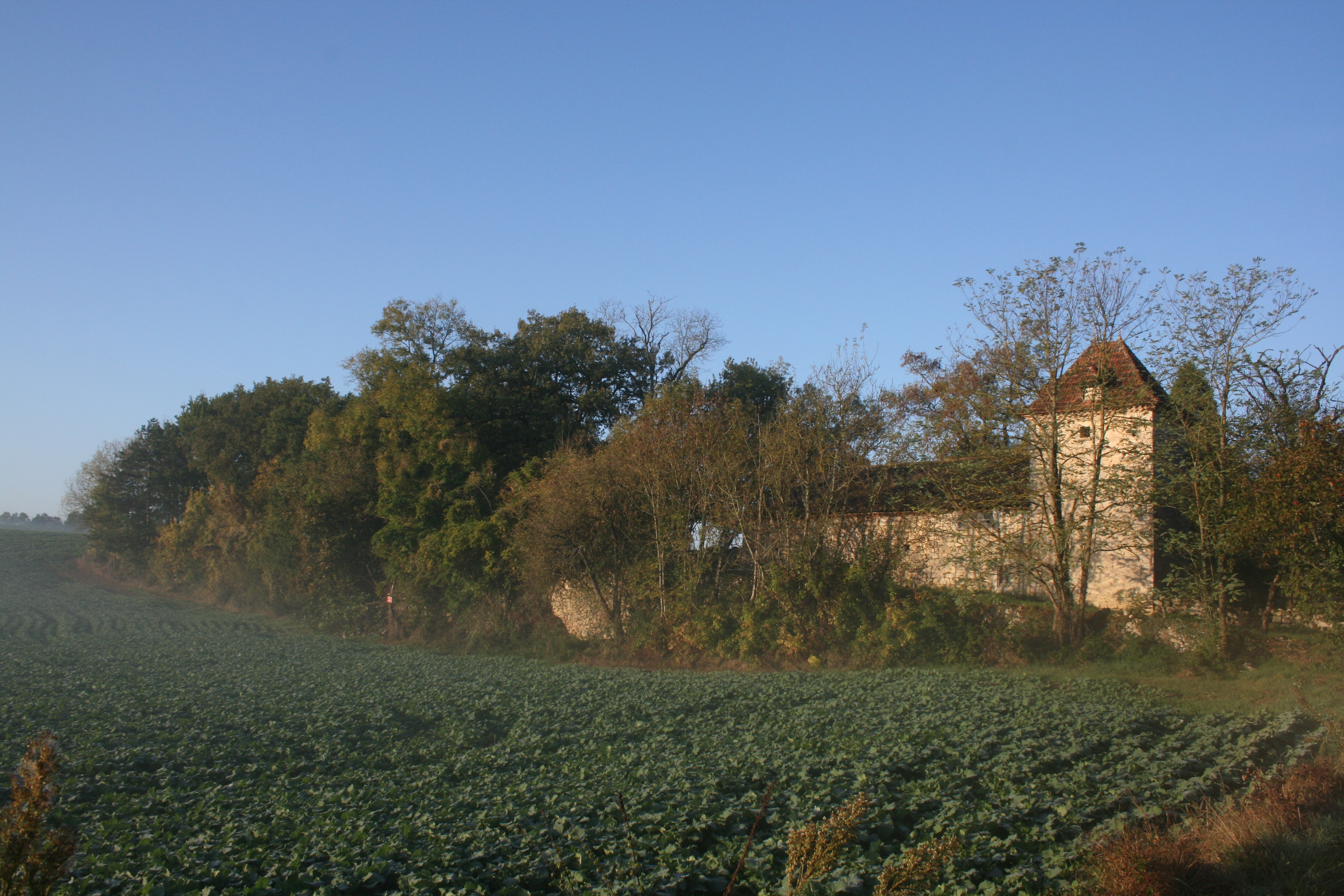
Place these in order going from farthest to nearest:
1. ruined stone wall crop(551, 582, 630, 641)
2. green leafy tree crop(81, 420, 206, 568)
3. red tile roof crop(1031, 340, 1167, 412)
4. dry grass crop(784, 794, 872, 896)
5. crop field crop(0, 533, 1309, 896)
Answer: green leafy tree crop(81, 420, 206, 568)
ruined stone wall crop(551, 582, 630, 641)
red tile roof crop(1031, 340, 1167, 412)
crop field crop(0, 533, 1309, 896)
dry grass crop(784, 794, 872, 896)

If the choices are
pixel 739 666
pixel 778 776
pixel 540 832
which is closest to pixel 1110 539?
pixel 739 666

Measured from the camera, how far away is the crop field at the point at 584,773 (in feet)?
21.0

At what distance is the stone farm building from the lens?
1898 centimetres

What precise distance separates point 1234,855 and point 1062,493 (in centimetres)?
1551

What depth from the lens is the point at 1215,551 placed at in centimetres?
1702

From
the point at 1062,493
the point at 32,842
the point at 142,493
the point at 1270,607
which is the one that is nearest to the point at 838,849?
the point at 32,842

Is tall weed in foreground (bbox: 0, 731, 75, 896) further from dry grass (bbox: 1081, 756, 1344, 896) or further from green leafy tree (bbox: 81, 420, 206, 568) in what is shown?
green leafy tree (bbox: 81, 420, 206, 568)

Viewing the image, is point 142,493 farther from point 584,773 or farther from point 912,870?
point 912,870

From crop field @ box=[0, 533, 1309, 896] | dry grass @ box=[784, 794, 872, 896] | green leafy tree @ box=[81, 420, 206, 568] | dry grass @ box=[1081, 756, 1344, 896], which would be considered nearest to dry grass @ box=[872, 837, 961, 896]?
dry grass @ box=[784, 794, 872, 896]

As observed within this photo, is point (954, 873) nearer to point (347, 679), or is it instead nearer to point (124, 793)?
point (124, 793)

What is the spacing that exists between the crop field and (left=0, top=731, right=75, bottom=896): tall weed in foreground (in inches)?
110

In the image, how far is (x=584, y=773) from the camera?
970 cm

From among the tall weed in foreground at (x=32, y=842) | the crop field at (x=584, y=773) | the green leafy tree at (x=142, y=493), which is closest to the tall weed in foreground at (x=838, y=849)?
the crop field at (x=584, y=773)

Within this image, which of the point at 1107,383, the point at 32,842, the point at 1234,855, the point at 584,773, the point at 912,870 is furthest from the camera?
the point at 1107,383
